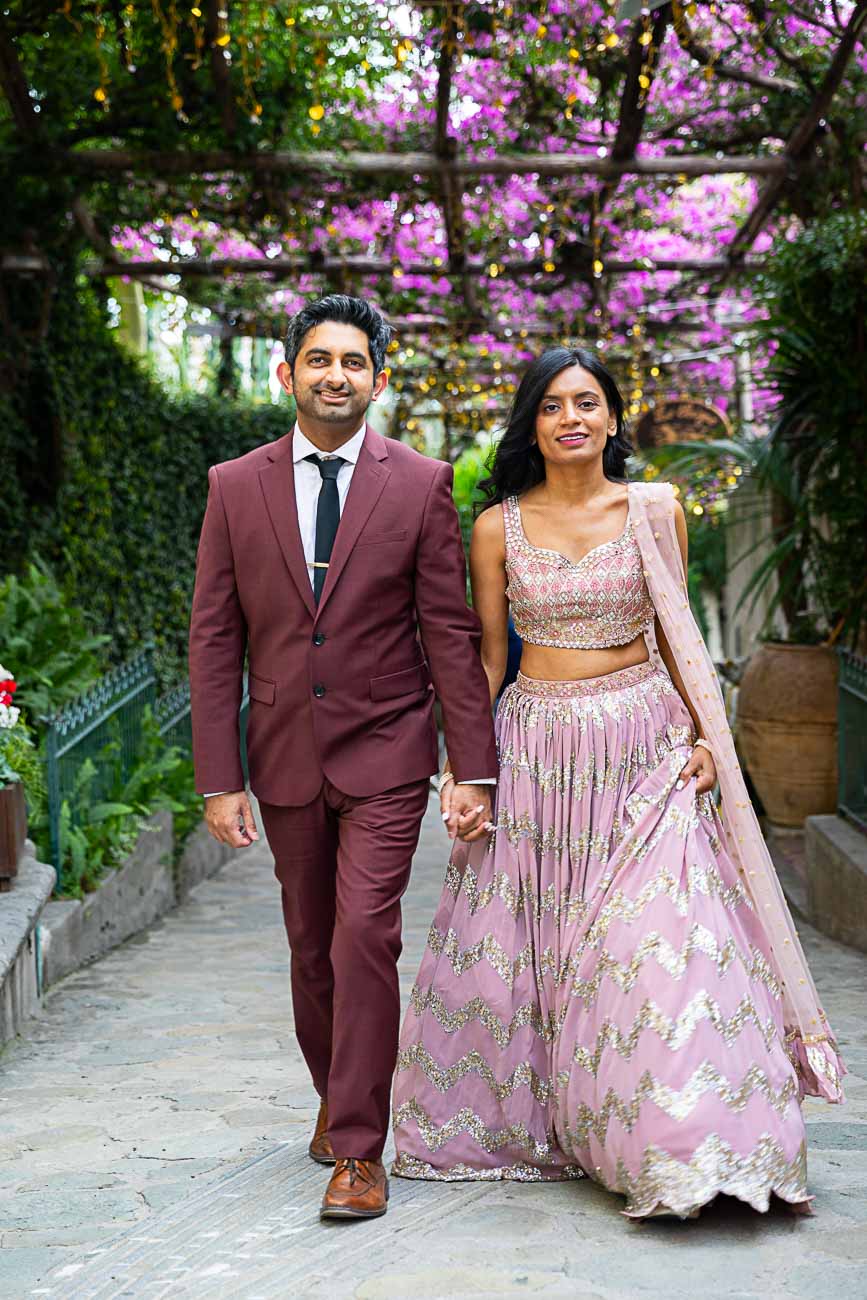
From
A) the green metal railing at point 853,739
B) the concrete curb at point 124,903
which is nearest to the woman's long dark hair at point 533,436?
the concrete curb at point 124,903

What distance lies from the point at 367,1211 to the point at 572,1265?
50 cm

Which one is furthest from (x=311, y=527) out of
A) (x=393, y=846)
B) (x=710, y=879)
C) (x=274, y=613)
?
(x=710, y=879)

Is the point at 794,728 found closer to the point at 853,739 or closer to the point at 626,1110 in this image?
the point at 853,739

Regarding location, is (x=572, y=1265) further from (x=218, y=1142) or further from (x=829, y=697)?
(x=829, y=697)

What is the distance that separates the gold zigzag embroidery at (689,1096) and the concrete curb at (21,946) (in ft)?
7.38

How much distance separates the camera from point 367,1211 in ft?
10.6

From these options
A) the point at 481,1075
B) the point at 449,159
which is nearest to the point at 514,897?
the point at 481,1075

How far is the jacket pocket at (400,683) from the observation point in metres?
3.45

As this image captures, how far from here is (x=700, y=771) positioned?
354 cm

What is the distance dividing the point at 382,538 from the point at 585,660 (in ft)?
1.93

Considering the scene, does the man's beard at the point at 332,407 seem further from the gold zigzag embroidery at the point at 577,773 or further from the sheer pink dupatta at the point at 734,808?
the gold zigzag embroidery at the point at 577,773

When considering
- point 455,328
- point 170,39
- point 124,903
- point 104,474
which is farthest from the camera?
point 455,328

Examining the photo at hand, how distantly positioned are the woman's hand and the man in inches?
17.1

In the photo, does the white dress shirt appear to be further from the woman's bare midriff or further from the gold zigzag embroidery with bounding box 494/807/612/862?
the gold zigzag embroidery with bounding box 494/807/612/862
